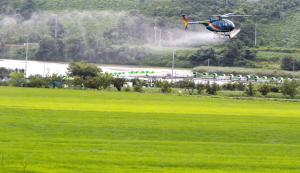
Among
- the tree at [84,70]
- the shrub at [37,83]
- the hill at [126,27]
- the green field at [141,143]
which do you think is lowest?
the green field at [141,143]

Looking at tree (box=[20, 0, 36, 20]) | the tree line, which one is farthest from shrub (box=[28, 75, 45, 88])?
tree (box=[20, 0, 36, 20])

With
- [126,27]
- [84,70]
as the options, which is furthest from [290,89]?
[126,27]

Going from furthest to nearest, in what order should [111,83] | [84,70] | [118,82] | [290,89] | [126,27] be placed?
[126,27], [84,70], [118,82], [111,83], [290,89]

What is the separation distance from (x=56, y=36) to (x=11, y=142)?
67.5 metres

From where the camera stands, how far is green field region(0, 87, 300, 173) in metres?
7.62

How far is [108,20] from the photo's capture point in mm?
85250

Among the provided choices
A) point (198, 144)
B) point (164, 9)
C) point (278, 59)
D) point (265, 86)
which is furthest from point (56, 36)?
point (198, 144)

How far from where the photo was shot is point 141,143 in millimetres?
9602

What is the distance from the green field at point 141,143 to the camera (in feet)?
25.0

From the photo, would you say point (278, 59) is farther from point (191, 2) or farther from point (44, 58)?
point (44, 58)

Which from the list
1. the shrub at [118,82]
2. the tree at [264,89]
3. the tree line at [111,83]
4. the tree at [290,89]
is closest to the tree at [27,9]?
the tree line at [111,83]

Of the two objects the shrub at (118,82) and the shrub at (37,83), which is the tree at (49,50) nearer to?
the shrub at (37,83)

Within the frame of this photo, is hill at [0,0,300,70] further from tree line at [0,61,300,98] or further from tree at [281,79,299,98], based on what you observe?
tree at [281,79,299,98]

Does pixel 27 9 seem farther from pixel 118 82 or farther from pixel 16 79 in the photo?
pixel 118 82
